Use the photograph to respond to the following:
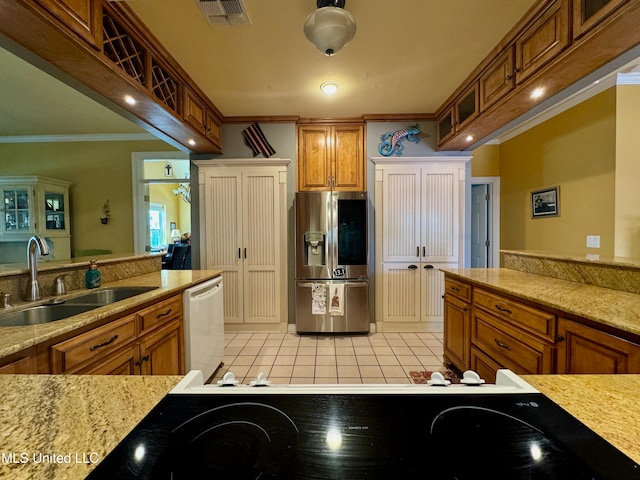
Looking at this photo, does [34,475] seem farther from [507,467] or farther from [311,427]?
[507,467]

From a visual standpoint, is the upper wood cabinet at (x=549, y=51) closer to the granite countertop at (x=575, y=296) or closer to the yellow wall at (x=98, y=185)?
the granite countertop at (x=575, y=296)

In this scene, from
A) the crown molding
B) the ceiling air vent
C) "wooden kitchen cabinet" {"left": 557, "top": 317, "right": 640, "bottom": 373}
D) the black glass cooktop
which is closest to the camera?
the black glass cooktop

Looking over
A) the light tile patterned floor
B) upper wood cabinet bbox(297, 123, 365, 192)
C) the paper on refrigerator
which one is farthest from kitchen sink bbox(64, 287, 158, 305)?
upper wood cabinet bbox(297, 123, 365, 192)

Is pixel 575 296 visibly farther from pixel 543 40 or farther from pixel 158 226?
pixel 158 226

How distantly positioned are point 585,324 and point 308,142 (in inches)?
117

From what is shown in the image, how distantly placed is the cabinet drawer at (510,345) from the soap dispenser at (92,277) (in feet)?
8.69

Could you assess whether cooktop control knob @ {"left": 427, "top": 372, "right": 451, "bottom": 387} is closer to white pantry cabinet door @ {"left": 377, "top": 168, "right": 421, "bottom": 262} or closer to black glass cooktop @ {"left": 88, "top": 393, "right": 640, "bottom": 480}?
black glass cooktop @ {"left": 88, "top": 393, "right": 640, "bottom": 480}

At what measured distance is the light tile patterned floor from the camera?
2.41m

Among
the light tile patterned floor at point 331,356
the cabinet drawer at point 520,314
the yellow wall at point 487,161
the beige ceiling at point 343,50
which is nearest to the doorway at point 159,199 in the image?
the beige ceiling at point 343,50

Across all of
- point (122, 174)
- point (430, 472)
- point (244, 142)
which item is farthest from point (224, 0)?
point (122, 174)

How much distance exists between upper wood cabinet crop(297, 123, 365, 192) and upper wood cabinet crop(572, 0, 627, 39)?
83.6 inches

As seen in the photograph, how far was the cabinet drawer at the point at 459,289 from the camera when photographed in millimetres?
2100

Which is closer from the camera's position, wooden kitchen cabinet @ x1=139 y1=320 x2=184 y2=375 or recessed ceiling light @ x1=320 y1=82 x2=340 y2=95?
wooden kitchen cabinet @ x1=139 y1=320 x2=184 y2=375

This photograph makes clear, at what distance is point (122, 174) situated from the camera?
443cm
